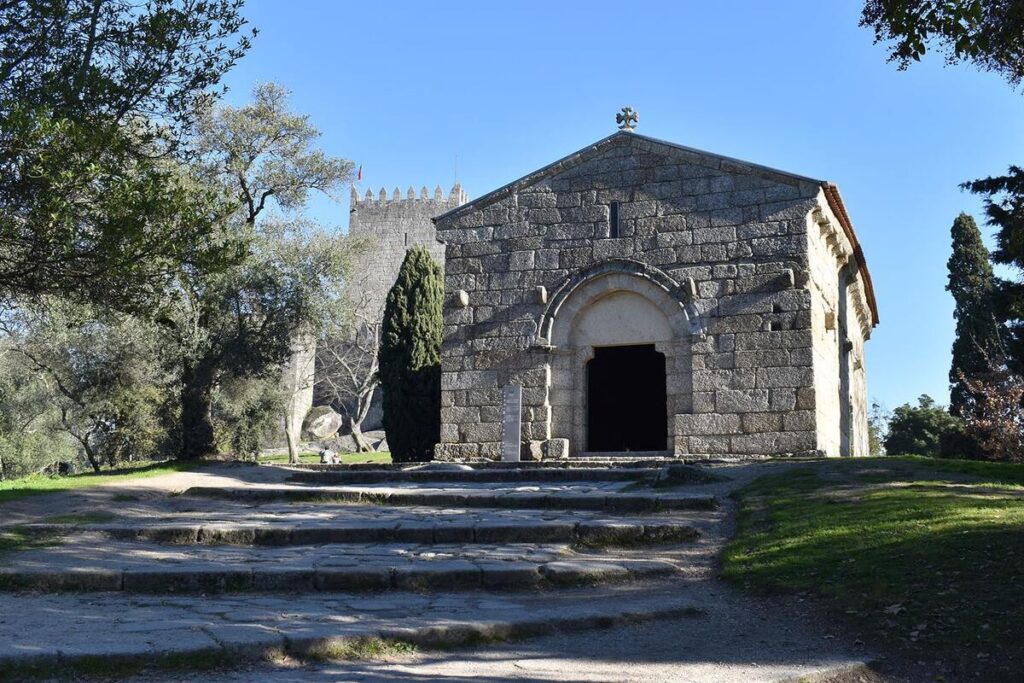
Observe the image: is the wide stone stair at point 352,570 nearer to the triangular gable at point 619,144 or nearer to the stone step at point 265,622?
the stone step at point 265,622

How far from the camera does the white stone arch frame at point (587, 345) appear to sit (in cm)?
1509

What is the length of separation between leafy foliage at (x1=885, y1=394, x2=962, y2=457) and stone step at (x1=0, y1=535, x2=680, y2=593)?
2733 centimetres

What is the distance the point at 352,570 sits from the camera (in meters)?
6.32

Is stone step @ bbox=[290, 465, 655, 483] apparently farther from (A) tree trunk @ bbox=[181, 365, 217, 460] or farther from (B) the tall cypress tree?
(B) the tall cypress tree

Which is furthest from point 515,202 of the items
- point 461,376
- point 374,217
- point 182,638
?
point 374,217

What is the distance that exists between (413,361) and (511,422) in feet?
17.2

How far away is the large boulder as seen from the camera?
4225 centimetres

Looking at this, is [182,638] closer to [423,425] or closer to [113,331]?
[423,425]

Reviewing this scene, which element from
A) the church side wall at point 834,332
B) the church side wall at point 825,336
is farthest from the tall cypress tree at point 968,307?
the church side wall at point 825,336

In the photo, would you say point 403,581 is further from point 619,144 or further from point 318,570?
point 619,144

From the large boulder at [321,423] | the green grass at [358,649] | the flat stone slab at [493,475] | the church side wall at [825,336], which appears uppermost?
the church side wall at [825,336]

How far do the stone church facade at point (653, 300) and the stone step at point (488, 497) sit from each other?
17.0 ft

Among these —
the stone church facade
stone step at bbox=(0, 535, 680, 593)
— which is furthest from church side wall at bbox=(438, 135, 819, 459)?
stone step at bbox=(0, 535, 680, 593)

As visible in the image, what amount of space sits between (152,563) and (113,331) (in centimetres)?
1378
